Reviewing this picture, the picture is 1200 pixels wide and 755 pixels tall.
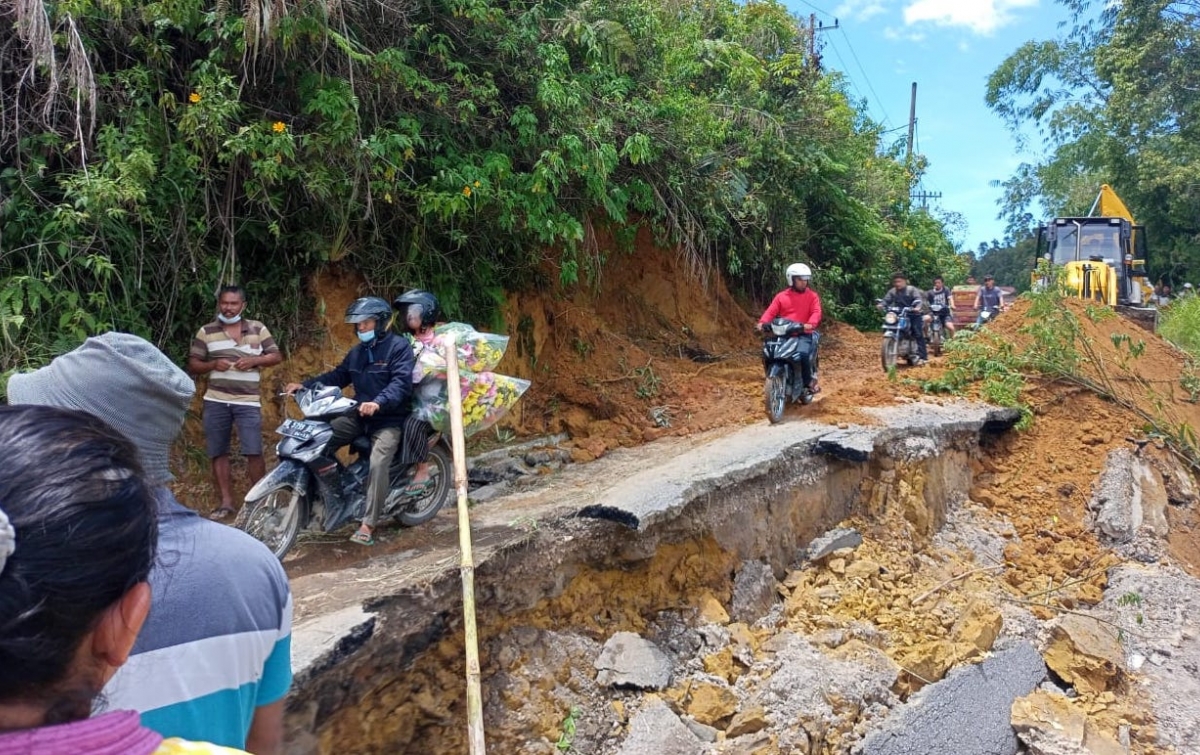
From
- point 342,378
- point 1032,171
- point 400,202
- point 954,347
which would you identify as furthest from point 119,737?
point 1032,171

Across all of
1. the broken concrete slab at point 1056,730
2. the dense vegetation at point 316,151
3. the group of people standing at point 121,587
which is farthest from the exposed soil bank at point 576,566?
the dense vegetation at point 316,151

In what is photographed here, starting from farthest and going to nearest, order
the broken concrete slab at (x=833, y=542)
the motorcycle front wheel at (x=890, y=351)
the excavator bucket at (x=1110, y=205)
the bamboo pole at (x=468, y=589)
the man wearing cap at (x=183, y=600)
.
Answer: the excavator bucket at (x=1110, y=205), the motorcycle front wheel at (x=890, y=351), the broken concrete slab at (x=833, y=542), the bamboo pole at (x=468, y=589), the man wearing cap at (x=183, y=600)

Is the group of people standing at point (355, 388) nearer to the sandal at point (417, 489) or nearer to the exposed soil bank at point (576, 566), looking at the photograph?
the sandal at point (417, 489)

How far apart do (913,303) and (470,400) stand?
7.63 meters

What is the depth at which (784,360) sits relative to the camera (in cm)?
794

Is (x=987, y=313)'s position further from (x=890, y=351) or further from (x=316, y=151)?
(x=316, y=151)

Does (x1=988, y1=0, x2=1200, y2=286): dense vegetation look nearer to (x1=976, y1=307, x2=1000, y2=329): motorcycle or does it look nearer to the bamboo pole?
(x1=976, y1=307, x2=1000, y2=329): motorcycle

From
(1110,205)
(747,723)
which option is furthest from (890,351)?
(1110,205)

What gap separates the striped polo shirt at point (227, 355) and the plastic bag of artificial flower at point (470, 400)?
3.65 ft

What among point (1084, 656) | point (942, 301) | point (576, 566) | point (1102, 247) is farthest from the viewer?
point (1102, 247)

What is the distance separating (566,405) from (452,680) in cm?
448

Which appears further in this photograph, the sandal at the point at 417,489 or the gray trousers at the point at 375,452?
the sandal at the point at 417,489

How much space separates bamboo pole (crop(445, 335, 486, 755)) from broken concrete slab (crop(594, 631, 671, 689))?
814mm

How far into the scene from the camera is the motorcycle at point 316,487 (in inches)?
176
